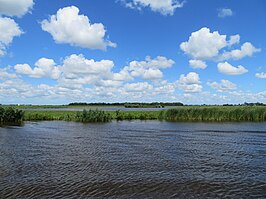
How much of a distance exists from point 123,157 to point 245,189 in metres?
9.84

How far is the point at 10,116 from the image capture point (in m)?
57.3

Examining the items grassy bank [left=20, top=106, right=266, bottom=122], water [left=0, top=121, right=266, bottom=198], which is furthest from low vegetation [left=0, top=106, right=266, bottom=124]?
water [left=0, top=121, right=266, bottom=198]

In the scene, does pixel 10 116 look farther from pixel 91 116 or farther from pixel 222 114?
pixel 222 114

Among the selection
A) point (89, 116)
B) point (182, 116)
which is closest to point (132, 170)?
point (89, 116)

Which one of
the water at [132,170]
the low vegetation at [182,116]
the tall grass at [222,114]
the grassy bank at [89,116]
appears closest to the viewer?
the water at [132,170]

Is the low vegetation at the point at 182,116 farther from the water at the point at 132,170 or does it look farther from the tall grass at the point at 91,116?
the water at the point at 132,170

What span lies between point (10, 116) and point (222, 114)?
139ft

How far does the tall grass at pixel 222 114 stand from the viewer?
58981mm

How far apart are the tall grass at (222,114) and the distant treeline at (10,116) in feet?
104

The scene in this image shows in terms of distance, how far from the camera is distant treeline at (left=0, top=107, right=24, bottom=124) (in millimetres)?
56219

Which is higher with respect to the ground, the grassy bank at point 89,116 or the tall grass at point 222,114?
the tall grass at point 222,114

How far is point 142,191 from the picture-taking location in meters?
14.0

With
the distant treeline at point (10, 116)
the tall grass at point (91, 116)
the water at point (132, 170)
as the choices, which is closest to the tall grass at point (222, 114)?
the tall grass at point (91, 116)

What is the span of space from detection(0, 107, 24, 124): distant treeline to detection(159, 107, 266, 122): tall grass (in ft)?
104
